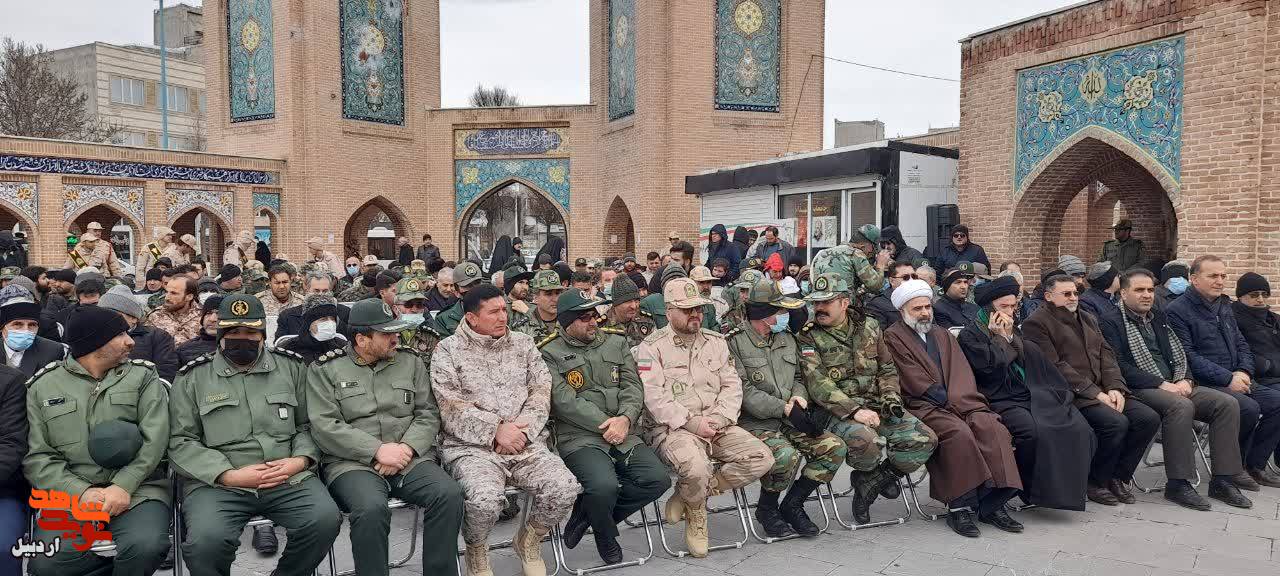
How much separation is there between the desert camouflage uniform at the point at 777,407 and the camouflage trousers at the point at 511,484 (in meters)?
1.24

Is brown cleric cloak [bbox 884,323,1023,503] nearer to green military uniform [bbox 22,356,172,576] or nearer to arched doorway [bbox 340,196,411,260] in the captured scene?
green military uniform [bbox 22,356,172,576]

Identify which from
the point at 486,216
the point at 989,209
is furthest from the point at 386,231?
the point at 989,209

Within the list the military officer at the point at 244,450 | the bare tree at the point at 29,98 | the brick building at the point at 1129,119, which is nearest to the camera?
the military officer at the point at 244,450

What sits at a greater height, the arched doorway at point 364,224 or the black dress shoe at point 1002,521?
the arched doorway at point 364,224

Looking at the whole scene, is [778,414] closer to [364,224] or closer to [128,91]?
[364,224]

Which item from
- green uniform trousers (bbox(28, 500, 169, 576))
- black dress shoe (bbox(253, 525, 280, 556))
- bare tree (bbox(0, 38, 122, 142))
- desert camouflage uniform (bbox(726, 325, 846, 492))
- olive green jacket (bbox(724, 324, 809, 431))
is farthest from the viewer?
bare tree (bbox(0, 38, 122, 142))

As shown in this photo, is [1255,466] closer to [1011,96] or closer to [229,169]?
[1011,96]

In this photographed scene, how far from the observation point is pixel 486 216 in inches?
1912

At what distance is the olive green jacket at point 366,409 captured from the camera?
4117 mm

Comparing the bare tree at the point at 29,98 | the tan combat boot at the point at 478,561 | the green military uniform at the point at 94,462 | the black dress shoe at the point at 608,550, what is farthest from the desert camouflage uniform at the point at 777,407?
the bare tree at the point at 29,98

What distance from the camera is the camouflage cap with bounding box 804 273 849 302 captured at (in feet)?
17.3

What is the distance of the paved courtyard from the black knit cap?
4.86 ft

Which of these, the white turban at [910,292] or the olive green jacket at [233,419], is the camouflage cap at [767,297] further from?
the olive green jacket at [233,419]

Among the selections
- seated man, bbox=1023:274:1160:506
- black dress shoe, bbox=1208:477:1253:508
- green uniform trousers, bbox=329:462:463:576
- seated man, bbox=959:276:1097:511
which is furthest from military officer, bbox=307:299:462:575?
black dress shoe, bbox=1208:477:1253:508
